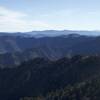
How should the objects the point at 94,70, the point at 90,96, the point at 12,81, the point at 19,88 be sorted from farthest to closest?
the point at 12,81
the point at 19,88
the point at 94,70
the point at 90,96

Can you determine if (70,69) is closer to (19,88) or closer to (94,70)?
(94,70)

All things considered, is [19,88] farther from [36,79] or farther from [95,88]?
[95,88]

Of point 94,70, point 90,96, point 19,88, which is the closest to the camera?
point 90,96

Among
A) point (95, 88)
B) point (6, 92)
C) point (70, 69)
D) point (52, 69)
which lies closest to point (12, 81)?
point (6, 92)

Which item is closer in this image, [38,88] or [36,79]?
[38,88]

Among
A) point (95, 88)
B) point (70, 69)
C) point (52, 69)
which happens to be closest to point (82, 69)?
point (70, 69)

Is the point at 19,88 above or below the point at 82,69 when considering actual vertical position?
below

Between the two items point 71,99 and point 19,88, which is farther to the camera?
point 19,88

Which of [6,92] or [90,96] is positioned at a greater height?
[90,96]

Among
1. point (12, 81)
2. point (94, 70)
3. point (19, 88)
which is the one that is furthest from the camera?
point (12, 81)
